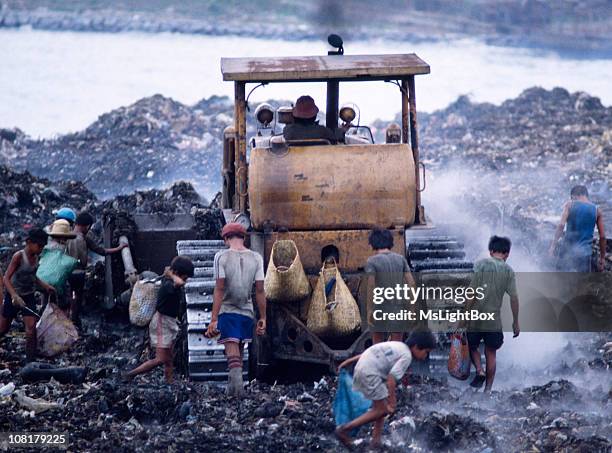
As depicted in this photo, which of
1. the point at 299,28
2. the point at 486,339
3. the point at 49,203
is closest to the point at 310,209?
the point at 486,339

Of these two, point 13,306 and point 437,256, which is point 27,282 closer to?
point 13,306

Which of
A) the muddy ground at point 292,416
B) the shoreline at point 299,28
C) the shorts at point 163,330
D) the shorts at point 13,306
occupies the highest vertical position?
the shoreline at point 299,28

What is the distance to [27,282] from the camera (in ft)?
38.0

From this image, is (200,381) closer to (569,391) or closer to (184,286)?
(184,286)

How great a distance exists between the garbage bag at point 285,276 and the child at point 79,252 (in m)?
2.58

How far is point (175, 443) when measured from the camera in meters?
9.05

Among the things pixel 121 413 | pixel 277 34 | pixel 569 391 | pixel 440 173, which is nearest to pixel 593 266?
pixel 569 391

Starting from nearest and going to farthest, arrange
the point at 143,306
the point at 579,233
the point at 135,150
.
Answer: the point at 143,306 → the point at 579,233 → the point at 135,150

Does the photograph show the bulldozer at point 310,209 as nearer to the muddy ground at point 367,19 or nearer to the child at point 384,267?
Answer: the child at point 384,267

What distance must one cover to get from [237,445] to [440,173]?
14.8 metres

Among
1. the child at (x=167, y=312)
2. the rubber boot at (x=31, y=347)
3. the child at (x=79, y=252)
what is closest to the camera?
the child at (x=167, y=312)

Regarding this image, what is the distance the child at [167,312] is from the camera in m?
10.7

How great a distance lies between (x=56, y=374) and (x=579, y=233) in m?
5.43

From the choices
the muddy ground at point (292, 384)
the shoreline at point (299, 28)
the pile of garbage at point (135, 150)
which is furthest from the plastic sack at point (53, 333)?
the shoreline at point (299, 28)
